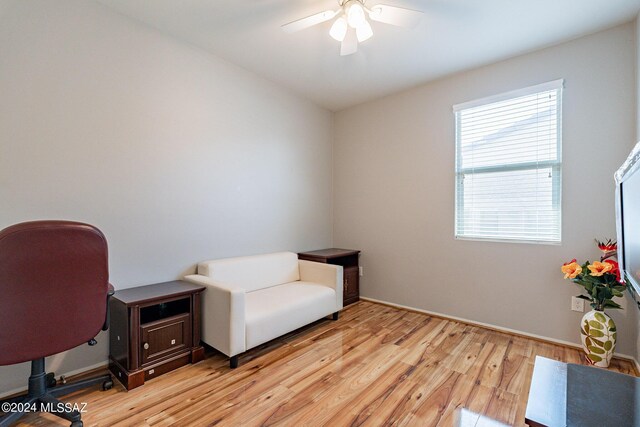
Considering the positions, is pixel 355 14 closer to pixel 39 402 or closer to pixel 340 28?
pixel 340 28

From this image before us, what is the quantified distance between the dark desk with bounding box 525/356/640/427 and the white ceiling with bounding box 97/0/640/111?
2.29m

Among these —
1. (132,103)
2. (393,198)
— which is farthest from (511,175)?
(132,103)

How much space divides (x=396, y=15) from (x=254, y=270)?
2.40 m

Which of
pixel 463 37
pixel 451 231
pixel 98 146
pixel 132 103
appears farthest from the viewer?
pixel 451 231

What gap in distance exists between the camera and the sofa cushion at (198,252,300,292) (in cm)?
256

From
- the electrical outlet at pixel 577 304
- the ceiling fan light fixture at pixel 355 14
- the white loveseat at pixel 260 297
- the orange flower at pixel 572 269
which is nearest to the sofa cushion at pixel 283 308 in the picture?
the white loveseat at pixel 260 297

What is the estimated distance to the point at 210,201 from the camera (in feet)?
8.93

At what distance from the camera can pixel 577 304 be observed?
242 cm

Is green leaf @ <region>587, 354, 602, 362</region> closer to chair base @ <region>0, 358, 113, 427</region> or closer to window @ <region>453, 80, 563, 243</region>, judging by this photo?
window @ <region>453, 80, 563, 243</region>

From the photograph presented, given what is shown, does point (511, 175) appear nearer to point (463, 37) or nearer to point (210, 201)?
point (463, 37)

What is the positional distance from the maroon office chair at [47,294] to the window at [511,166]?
10.1 ft

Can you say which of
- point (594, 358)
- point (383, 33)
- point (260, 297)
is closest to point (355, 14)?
point (383, 33)

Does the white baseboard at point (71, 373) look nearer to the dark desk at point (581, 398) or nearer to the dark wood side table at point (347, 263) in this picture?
the dark wood side table at point (347, 263)

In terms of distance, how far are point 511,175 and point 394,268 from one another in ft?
5.23
